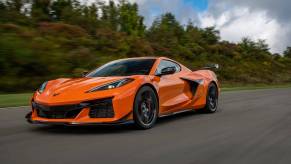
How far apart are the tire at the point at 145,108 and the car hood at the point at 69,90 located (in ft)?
1.51

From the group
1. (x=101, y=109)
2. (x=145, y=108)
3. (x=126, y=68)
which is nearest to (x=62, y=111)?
(x=101, y=109)

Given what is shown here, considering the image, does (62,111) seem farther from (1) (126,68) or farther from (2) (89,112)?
(1) (126,68)

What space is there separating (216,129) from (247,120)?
4.57ft

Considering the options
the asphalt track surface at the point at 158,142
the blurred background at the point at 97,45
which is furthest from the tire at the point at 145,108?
the blurred background at the point at 97,45

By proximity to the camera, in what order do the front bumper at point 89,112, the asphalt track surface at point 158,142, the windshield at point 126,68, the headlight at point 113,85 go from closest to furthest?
the asphalt track surface at point 158,142 → the front bumper at point 89,112 → the headlight at point 113,85 → the windshield at point 126,68

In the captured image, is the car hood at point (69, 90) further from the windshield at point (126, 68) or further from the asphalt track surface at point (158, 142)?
the windshield at point (126, 68)

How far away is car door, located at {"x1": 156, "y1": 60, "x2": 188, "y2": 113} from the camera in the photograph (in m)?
7.97

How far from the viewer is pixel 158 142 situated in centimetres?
614

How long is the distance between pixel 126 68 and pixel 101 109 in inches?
63.2

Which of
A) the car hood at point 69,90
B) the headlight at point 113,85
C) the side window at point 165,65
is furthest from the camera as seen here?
the side window at point 165,65

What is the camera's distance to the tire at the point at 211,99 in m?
10.0

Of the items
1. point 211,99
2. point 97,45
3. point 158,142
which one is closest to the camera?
point 158,142

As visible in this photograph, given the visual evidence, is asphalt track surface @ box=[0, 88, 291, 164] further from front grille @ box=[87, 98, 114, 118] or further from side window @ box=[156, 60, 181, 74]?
side window @ box=[156, 60, 181, 74]

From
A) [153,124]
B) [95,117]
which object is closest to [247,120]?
[153,124]
